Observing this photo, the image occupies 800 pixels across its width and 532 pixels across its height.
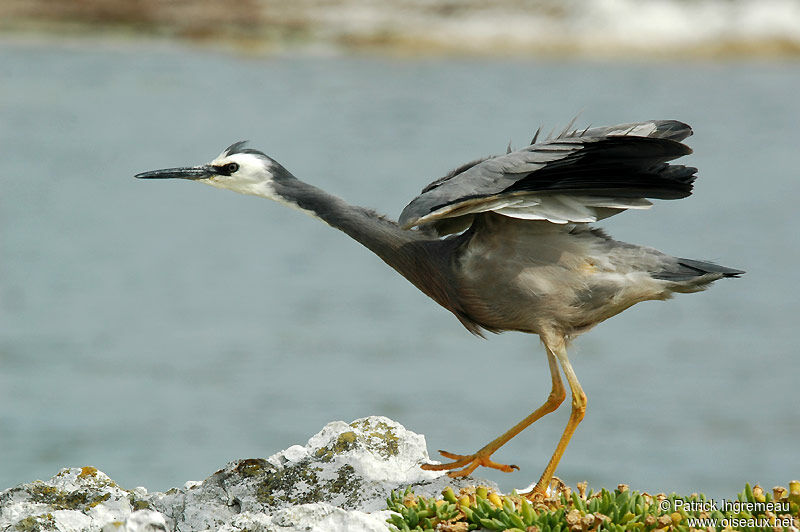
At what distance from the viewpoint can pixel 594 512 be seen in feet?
16.8

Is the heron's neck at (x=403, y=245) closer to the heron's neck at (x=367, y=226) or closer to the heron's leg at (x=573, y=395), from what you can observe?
the heron's neck at (x=367, y=226)

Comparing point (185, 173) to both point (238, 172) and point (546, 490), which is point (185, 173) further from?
point (546, 490)

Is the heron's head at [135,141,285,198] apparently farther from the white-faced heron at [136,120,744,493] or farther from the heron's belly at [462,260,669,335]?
the heron's belly at [462,260,669,335]

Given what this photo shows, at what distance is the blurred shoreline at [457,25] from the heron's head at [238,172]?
3261cm

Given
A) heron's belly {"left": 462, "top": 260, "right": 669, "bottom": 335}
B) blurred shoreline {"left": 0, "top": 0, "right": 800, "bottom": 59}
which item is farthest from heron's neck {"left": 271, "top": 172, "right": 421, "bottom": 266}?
blurred shoreline {"left": 0, "top": 0, "right": 800, "bottom": 59}

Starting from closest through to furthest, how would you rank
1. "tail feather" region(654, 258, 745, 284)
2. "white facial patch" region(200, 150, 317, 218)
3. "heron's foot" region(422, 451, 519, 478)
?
"heron's foot" region(422, 451, 519, 478), "tail feather" region(654, 258, 745, 284), "white facial patch" region(200, 150, 317, 218)

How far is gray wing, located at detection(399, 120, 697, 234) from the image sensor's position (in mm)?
5715

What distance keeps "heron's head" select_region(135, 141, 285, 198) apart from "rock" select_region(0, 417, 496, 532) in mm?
1490

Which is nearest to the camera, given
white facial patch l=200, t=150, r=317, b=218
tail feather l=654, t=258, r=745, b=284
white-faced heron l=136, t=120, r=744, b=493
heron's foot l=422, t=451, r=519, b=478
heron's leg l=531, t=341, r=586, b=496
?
white-faced heron l=136, t=120, r=744, b=493

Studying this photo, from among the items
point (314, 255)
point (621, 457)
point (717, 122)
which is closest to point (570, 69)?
point (717, 122)

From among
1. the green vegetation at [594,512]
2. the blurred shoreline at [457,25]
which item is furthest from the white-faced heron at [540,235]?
the blurred shoreline at [457,25]

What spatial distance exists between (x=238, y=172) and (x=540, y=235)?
1806 mm

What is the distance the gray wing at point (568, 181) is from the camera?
5.71 m

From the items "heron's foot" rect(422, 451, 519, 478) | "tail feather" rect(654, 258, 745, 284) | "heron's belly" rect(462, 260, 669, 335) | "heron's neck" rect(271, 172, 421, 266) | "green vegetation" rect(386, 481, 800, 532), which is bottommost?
"green vegetation" rect(386, 481, 800, 532)
